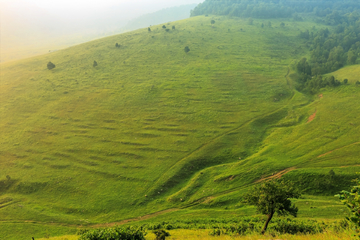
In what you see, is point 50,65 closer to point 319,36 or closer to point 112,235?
point 112,235

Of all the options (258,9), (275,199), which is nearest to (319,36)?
(258,9)

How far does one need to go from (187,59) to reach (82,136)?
58585 millimetres

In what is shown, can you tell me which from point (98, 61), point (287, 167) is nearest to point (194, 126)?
point (287, 167)

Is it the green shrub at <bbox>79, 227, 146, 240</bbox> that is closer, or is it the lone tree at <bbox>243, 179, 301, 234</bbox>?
the green shrub at <bbox>79, 227, 146, 240</bbox>

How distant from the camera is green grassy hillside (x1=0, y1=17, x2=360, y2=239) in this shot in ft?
125

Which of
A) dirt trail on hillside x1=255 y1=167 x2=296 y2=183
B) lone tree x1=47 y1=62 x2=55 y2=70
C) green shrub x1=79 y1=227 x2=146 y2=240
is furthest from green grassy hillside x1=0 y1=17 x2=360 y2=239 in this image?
green shrub x1=79 y1=227 x2=146 y2=240

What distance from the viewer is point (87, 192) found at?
40.4m

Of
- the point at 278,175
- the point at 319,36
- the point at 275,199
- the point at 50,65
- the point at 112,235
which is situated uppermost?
the point at 319,36

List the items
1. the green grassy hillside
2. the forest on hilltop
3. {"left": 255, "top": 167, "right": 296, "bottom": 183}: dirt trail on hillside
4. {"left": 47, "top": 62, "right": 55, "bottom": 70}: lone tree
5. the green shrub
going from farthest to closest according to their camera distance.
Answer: {"left": 47, "top": 62, "right": 55, "bottom": 70}: lone tree
the forest on hilltop
{"left": 255, "top": 167, "right": 296, "bottom": 183}: dirt trail on hillside
the green grassy hillside
the green shrub

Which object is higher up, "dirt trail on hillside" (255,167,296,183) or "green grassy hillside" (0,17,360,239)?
"green grassy hillside" (0,17,360,239)

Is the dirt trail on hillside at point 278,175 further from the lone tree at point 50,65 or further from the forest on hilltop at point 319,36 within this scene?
the lone tree at point 50,65

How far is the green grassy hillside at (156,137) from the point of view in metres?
38.0

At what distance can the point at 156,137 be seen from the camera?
52.4 m

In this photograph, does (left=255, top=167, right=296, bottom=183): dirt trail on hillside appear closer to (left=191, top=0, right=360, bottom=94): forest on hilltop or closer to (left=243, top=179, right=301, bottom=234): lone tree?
(left=243, top=179, right=301, bottom=234): lone tree
